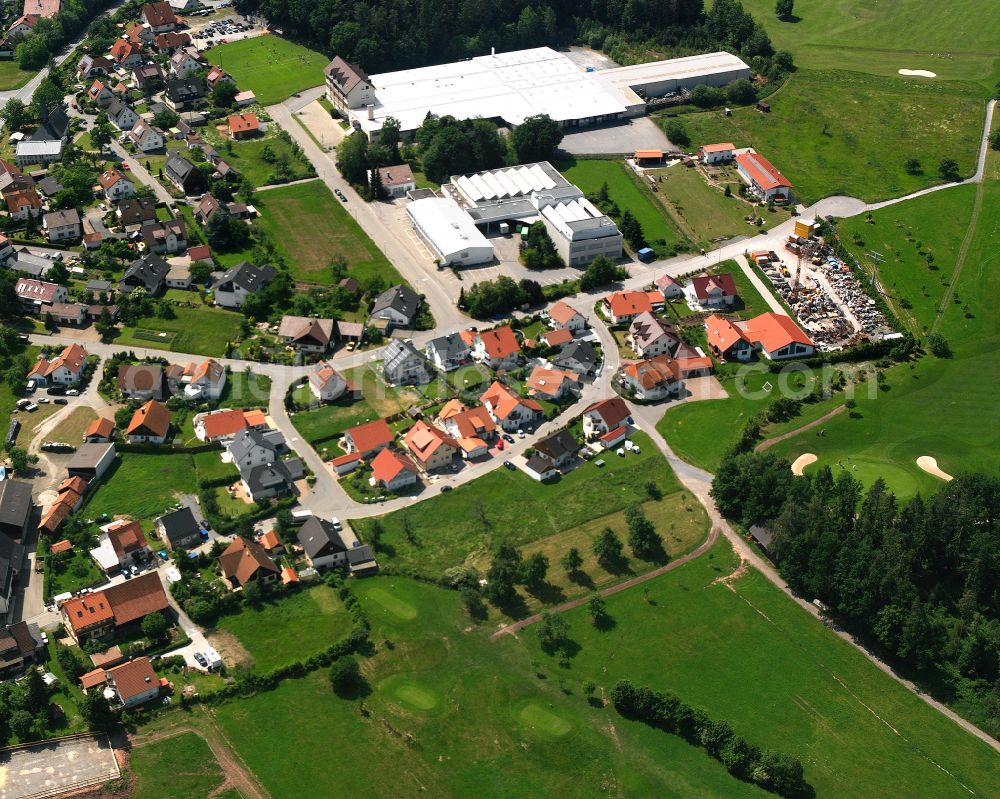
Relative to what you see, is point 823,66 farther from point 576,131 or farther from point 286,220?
point 286,220

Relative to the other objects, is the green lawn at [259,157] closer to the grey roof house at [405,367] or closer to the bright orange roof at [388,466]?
the grey roof house at [405,367]

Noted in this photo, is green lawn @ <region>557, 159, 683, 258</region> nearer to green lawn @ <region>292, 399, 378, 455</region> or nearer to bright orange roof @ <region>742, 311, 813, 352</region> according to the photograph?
bright orange roof @ <region>742, 311, 813, 352</region>

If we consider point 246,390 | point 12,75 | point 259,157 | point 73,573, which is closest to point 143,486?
point 73,573

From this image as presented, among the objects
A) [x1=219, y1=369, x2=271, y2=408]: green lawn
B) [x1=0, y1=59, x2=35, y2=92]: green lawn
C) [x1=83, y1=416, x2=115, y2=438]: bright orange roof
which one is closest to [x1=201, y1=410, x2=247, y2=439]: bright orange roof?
[x1=219, y1=369, x2=271, y2=408]: green lawn

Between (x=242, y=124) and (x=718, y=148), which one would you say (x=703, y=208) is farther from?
(x=242, y=124)

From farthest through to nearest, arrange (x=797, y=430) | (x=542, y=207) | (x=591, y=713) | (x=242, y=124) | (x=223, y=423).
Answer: (x=242, y=124), (x=542, y=207), (x=797, y=430), (x=223, y=423), (x=591, y=713)

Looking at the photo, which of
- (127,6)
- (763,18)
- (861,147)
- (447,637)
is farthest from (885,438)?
(127,6)
